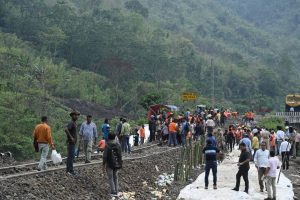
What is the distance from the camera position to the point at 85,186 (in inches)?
601

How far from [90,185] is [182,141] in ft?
44.3

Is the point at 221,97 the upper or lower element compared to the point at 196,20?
lower

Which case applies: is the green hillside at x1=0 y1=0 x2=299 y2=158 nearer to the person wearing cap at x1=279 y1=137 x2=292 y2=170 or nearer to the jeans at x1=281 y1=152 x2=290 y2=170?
the jeans at x1=281 y1=152 x2=290 y2=170

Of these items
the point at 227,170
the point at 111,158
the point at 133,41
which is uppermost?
the point at 133,41

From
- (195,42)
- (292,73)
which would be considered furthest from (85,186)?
(195,42)

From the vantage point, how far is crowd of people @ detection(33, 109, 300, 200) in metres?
14.9

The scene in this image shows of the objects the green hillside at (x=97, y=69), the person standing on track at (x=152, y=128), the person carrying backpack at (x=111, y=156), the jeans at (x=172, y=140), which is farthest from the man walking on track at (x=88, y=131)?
the green hillside at (x=97, y=69)

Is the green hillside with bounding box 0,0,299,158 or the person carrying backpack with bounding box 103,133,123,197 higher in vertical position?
the green hillside with bounding box 0,0,299,158

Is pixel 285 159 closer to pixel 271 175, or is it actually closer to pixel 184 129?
pixel 184 129

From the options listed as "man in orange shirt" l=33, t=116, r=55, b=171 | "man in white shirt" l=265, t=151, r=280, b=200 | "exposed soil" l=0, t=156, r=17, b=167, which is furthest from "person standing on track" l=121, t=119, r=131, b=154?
"man in orange shirt" l=33, t=116, r=55, b=171

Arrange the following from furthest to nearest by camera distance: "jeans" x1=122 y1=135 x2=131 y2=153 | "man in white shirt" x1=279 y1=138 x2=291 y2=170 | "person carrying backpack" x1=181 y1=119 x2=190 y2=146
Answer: "person carrying backpack" x1=181 y1=119 x2=190 y2=146
"man in white shirt" x1=279 y1=138 x2=291 y2=170
"jeans" x1=122 y1=135 x2=131 y2=153

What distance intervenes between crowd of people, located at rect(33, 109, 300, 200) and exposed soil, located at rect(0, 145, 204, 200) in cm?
62

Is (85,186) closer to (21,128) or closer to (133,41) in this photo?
(21,128)

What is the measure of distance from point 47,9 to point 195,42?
6264 cm
